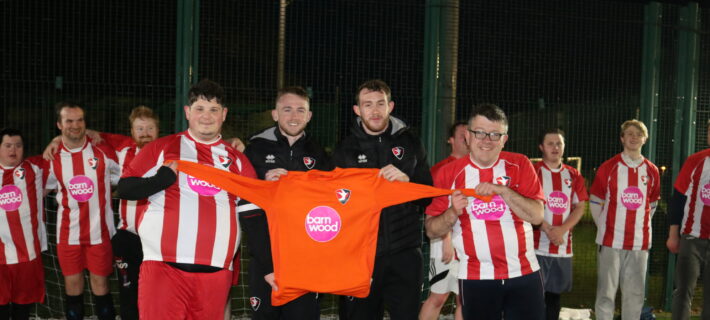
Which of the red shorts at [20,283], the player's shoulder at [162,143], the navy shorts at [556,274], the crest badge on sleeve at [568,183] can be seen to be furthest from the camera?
the crest badge on sleeve at [568,183]

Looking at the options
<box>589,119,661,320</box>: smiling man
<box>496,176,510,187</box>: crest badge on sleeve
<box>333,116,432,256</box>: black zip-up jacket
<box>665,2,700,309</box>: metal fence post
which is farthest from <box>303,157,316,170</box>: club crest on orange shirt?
<box>665,2,700,309</box>: metal fence post

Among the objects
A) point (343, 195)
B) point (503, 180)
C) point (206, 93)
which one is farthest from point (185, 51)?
point (503, 180)

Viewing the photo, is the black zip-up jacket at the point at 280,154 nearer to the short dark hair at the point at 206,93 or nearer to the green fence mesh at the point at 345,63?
the short dark hair at the point at 206,93

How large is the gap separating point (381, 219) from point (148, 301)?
145 cm

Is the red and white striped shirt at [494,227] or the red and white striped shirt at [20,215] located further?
the red and white striped shirt at [20,215]

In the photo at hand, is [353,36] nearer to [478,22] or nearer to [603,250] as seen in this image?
[478,22]

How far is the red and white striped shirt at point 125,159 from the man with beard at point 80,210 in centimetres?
13

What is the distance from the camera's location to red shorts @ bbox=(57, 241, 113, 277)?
527 centimetres

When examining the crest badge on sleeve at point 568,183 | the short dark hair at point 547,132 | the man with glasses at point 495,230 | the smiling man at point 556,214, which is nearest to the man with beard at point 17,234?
the man with glasses at point 495,230

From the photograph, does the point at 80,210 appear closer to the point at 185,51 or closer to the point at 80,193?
the point at 80,193

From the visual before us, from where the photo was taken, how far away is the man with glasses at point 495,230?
3562mm

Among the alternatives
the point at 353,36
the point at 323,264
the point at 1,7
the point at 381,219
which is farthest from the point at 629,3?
the point at 1,7

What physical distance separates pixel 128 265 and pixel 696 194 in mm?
5127

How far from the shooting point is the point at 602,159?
701 cm
